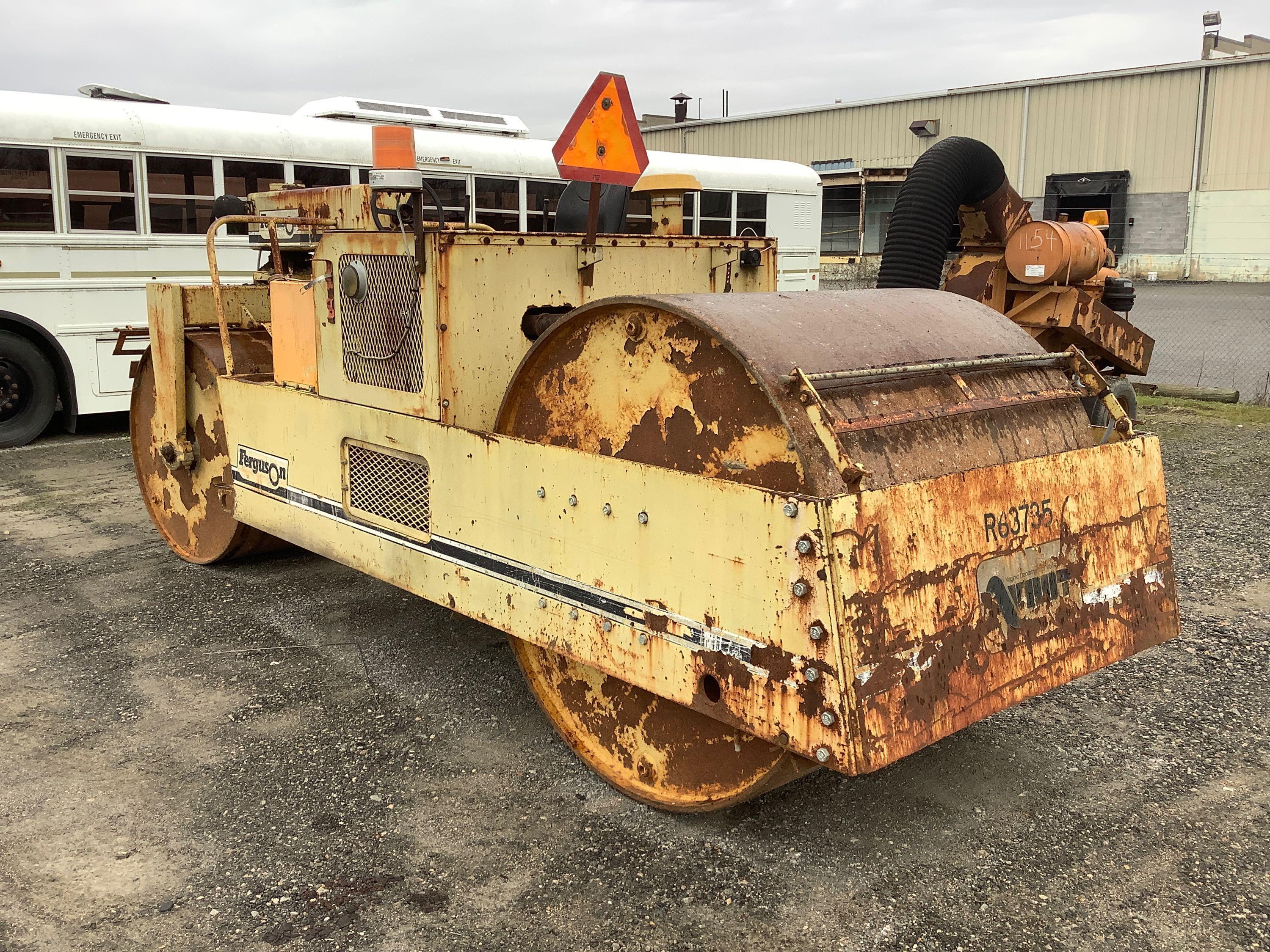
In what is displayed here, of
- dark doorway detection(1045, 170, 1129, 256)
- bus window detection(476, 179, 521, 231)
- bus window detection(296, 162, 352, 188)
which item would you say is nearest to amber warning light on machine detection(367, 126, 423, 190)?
bus window detection(296, 162, 352, 188)

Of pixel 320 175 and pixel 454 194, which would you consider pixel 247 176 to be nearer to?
pixel 320 175

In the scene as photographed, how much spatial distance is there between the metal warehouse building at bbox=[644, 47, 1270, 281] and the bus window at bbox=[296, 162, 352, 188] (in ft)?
46.5

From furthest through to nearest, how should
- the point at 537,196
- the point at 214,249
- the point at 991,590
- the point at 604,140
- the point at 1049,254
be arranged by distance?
the point at 537,196, the point at 1049,254, the point at 214,249, the point at 604,140, the point at 991,590

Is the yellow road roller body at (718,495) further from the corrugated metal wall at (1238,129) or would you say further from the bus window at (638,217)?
the corrugated metal wall at (1238,129)

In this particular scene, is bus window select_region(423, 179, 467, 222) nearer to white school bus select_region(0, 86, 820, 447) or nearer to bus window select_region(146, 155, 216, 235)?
white school bus select_region(0, 86, 820, 447)

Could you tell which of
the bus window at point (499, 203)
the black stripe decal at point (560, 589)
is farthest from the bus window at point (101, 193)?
the black stripe decal at point (560, 589)

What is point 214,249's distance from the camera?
4895 mm

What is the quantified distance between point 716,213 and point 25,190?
705 centimetres

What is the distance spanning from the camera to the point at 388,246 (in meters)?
3.79

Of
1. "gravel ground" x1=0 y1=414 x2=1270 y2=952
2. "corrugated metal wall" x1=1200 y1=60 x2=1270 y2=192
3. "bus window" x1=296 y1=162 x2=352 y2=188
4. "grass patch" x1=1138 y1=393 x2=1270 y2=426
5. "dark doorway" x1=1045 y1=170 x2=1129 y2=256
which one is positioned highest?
"corrugated metal wall" x1=1200 y1=60 x2=1270 y2=192

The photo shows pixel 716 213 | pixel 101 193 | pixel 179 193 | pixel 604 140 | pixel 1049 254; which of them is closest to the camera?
pixel 604 140

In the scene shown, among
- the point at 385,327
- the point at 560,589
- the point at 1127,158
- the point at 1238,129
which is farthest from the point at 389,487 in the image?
the point at 1127,158

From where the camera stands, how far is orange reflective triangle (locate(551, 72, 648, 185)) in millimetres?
3365

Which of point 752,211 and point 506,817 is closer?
point 506,817
